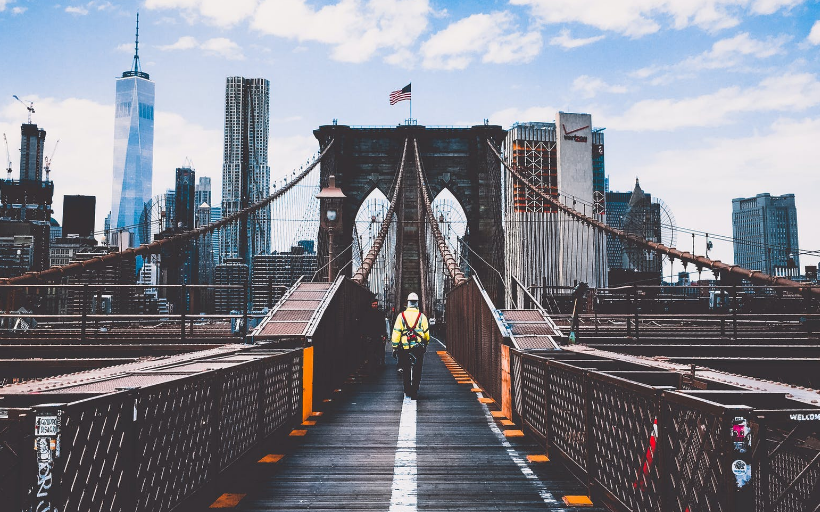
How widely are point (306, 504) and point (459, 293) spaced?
1088 cm

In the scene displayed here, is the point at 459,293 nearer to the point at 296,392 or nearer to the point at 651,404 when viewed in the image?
the point at 296,392

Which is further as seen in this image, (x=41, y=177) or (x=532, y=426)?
(x=41, y=177)

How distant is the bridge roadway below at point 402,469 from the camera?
4.95 meters

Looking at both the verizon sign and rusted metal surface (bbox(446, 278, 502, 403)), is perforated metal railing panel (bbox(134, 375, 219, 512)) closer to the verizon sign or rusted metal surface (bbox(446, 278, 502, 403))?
rusted metal surface (bbox(446, 278, 502, 403))

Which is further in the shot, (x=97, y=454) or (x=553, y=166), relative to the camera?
(x=553, y=166)

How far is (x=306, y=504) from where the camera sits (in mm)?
4887

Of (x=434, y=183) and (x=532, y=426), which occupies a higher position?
(x=434, y=183)

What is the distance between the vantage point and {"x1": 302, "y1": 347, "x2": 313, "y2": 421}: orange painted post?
867 cm

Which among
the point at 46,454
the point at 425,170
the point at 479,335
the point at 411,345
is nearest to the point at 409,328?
the point at 411,345

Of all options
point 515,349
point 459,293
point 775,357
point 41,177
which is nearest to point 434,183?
point 459,293

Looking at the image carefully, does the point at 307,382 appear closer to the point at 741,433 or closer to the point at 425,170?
the point at 741,433

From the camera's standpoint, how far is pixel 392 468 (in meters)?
5.98

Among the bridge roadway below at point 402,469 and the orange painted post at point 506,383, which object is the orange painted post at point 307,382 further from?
the orange painted post at point 506,383

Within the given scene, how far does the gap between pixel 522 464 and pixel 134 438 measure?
3735mm
